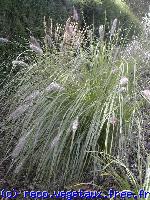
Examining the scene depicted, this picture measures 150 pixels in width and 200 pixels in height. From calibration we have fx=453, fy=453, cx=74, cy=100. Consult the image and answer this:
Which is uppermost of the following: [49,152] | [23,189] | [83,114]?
[83,114]

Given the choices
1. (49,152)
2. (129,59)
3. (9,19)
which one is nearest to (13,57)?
(9,19)

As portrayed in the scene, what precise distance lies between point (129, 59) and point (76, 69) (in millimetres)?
591

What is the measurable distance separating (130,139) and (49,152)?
0.69 meters

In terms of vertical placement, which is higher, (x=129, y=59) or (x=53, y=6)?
(x=53, y=6)

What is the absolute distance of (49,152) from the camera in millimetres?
3744

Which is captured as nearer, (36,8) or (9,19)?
(9,19)

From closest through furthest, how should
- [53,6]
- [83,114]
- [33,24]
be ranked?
[83,114]
[33,24]
[53,6]

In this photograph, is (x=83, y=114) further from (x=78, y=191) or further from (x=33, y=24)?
(x=33, y=24)

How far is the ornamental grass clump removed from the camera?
12.3 ft

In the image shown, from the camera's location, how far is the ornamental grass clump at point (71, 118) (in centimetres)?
374

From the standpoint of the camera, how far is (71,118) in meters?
3.88

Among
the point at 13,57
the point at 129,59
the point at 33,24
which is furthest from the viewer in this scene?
the point at 33,24

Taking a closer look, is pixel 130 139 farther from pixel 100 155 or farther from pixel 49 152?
pixel 49 152

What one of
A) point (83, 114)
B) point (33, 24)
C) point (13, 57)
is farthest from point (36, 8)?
point (83, 114)
